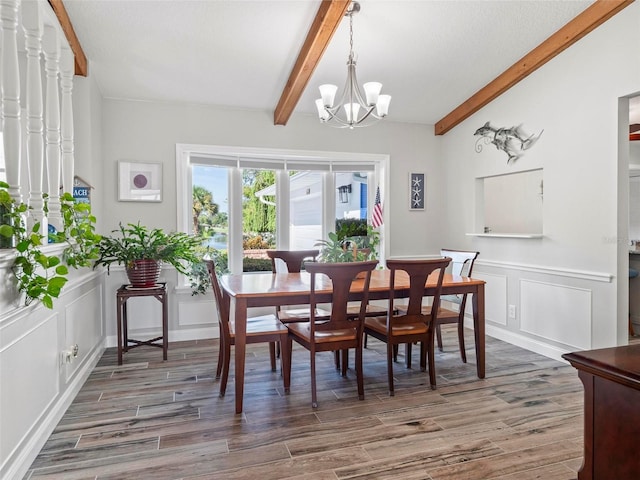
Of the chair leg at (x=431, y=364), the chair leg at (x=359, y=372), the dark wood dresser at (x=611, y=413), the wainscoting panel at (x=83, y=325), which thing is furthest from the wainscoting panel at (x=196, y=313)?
the dark wood dresser at (x=611, y=413)

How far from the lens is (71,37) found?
3.04 meters

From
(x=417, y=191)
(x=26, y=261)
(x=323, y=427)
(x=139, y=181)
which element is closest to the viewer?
(x=26, y=261)

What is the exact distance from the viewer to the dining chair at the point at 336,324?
2.66 metres

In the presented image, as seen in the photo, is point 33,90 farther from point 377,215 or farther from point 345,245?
point 377,215

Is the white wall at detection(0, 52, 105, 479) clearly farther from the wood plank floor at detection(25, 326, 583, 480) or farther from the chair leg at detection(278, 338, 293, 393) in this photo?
the chair leg at detection(278, 338, 293, 393)

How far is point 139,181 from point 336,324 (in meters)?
2.59

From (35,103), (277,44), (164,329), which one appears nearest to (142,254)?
(164,329)

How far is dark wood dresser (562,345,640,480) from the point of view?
0.93 m

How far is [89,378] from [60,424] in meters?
0.81

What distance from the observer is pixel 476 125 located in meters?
4.65

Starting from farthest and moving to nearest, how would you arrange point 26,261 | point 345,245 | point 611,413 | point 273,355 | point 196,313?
point 345,245
point 196,313
point 273,355
point 26,261
point 611,413

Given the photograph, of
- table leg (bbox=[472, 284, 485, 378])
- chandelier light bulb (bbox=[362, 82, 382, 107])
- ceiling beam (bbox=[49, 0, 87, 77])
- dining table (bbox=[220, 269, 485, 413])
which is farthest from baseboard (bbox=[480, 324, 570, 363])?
ceiling beam (bbox=[49, 0, 87, 77])

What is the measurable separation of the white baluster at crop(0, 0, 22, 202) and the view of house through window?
7.94 feet

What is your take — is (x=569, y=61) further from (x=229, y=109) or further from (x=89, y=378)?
(x=89, y=378)
